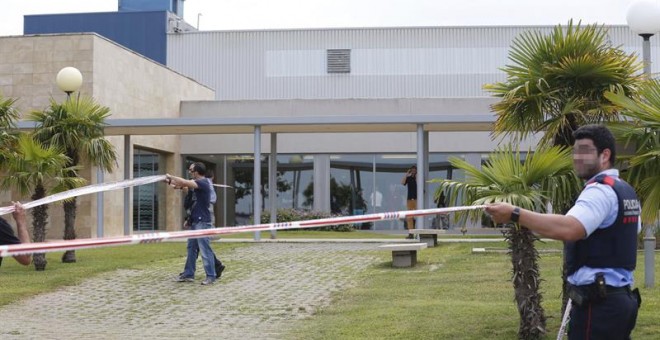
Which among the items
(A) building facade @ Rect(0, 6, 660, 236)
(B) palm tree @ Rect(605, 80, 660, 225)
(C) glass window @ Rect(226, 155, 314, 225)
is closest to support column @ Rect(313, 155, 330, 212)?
(A) building facade @ Rect(0, 6, 660, 236)

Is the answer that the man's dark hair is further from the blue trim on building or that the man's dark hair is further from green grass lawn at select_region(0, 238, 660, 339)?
the blue trim on building

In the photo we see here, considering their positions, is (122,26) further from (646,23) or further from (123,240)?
(123,240)

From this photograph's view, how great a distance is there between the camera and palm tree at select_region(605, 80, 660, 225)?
7.93 metres

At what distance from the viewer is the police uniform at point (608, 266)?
478 centimetres

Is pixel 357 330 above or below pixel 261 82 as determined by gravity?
below

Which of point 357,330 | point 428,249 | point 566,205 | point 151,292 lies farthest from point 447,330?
point 428,249

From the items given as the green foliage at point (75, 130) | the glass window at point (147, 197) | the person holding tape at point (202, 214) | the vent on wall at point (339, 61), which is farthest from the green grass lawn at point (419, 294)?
the vent on wall at point (339, 61)

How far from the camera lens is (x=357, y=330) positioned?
9.39m

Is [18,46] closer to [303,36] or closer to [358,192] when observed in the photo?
[358,192]

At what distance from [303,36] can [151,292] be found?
92.5ft

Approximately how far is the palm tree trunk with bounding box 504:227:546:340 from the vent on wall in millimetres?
31338

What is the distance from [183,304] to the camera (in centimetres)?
1166

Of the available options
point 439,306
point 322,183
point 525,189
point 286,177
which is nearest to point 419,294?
point 439,306

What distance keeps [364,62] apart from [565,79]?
100ft
